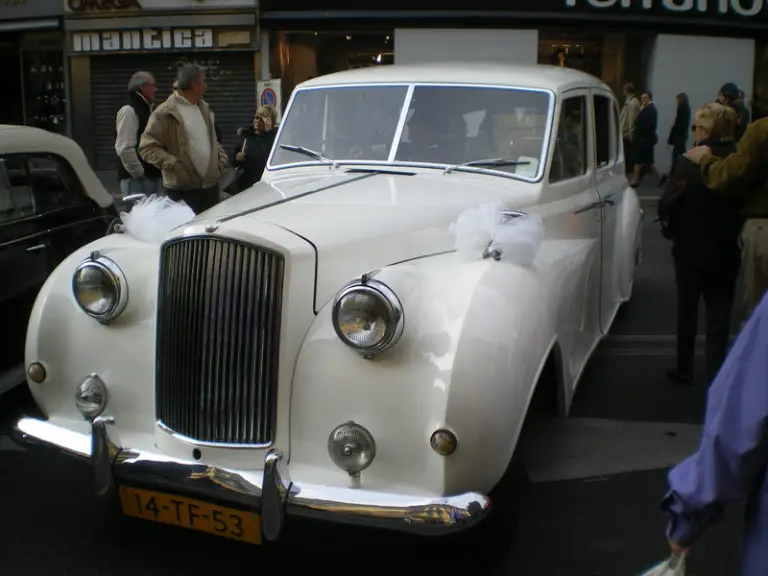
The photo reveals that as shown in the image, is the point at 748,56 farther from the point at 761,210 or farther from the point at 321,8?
the point at 761,210

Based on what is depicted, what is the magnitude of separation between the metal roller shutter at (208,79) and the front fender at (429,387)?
14.4 metres

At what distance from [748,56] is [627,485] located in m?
15.6

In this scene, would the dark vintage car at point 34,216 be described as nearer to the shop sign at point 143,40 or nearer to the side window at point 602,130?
the side window at point 602,130

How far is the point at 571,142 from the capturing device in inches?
185

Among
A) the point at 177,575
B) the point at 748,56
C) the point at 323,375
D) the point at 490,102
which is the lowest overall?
the point at 177,575

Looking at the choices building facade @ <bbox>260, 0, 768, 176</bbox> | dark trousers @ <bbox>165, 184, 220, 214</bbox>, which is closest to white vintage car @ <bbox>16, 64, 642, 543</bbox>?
dark trousers @ <bbox>165, 184, 220, 214</bbox>

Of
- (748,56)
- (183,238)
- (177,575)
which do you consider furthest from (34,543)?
(748,56)

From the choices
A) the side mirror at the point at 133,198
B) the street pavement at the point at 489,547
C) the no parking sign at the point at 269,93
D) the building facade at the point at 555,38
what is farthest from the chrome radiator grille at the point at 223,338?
the building facade at the point at 555,38

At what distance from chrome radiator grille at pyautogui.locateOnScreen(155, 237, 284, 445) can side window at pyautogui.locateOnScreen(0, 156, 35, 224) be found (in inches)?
87.6

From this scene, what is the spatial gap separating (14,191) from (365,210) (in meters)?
2.49

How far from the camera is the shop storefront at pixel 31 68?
54.4 ft

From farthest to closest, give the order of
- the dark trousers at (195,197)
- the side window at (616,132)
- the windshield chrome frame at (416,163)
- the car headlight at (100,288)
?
1. the dark trousers at (195,197)
2. the side window at (616,132)
3. the windshield chrome frame at (416,163)
4. the car headlight at (100,288)

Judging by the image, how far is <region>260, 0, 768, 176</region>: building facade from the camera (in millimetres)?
16031

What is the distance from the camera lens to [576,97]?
482 centimetres
